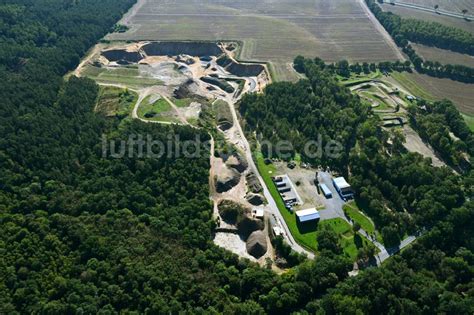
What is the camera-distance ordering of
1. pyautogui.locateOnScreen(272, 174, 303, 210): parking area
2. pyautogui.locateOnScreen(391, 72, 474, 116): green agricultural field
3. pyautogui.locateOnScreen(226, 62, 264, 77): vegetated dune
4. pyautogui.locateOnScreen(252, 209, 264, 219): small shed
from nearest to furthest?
pyautogui.locateOnScreen(252, 209, 264, 219): small shed < pyautogui.locateOnScreen(272, 174, 303, 210): parking area < pyautogui.locateOnScreen(391, 72, 474, 116): green agricultural field < pyautogui.locateOnScreen(226, 62, 264, 77): vegetated dune

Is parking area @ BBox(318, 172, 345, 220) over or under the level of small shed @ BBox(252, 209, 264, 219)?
over

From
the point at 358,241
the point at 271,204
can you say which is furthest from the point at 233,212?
the point at 358,241

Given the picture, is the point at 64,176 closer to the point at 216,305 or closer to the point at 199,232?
the point at 199,232

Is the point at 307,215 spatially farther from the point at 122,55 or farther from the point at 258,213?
the point at 122,55

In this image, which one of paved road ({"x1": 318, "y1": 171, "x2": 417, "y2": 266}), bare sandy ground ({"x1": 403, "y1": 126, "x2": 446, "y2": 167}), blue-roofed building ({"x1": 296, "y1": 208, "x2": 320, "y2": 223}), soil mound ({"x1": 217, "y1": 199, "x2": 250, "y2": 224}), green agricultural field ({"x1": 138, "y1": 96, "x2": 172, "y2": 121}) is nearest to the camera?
paved road ({"x1": 318, "y1": 171, "x2": 417, "y2": 266})

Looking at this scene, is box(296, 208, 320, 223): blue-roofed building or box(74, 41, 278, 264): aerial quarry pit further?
box(74, 41, 278, 264): aerial quarry pit

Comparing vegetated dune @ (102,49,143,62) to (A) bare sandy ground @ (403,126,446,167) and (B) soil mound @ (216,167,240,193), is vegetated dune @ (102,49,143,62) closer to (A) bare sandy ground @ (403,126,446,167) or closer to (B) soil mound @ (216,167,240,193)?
(B) soil mound @ (216,167,240,193)

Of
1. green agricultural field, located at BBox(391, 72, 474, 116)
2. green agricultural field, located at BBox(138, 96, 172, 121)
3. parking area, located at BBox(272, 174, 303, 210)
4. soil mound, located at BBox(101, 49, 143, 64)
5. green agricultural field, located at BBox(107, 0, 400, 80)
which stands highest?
green agricultural field, located at BBox(107, 0, 400, 80)

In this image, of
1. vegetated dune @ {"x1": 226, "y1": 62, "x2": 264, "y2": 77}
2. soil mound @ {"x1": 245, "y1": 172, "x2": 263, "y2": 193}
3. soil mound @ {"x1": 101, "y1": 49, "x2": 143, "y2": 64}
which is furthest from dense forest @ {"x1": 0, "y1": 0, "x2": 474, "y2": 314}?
soil mound @ {"x1": 101, "y1": 49, "x2": 143, "y2": 64}
